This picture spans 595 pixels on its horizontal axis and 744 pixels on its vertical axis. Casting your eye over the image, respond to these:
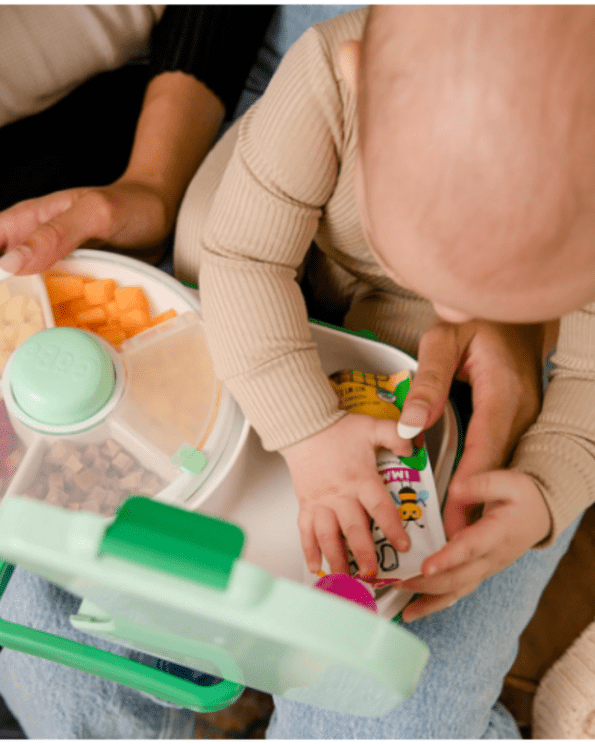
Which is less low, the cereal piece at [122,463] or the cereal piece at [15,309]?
the cereal piece at [15,309]

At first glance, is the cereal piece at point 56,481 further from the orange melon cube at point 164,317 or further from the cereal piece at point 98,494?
the orange melon cube at point 164,317

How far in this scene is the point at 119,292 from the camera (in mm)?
502

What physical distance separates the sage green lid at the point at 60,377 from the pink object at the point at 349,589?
21cm

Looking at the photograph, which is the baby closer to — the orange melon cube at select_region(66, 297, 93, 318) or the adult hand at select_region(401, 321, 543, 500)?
the adult hand at select_region(401, 321, 543, 500)

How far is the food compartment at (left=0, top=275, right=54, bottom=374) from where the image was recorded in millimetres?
466

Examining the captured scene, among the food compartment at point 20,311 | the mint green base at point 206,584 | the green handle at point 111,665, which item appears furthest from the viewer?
the food compartment at point 20,311

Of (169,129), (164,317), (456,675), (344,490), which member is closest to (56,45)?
(169,129)

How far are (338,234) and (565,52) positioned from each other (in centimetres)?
31

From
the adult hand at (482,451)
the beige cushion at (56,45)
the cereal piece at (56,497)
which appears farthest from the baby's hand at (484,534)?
the beige cushion at (56,45)

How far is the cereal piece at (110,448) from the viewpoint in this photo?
17.0 inches

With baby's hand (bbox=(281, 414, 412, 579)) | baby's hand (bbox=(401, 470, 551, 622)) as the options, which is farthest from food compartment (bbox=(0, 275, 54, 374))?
baby's hand (bbox=(401, 470, 551, 622))

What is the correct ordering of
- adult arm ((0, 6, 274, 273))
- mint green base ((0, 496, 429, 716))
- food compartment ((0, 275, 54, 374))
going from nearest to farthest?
1. mint green base ((0, 496, 429, 716))
2. food compartment ((0, 275, 54, 374))
3. adult arm ((0, 6, 274, 273))

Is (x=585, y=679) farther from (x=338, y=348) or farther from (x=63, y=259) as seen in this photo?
(x=63, y=259)

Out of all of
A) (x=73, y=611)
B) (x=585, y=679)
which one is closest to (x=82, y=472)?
(x=73, y=611)
